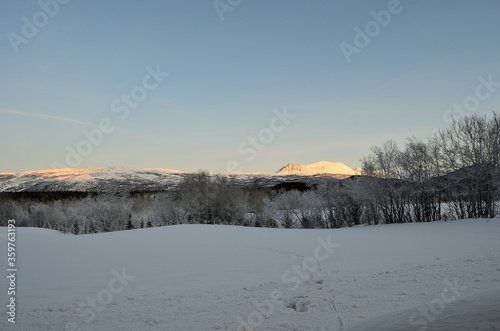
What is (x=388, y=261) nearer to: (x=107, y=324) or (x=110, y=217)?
(x=107, y=324)

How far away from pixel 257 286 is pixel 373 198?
68.4 ft

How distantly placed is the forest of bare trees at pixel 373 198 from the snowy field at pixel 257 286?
10.2 metres

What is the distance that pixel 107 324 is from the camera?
4512 mm

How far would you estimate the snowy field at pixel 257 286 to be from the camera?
14.8ft

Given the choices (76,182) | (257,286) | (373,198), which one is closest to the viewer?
(257,286)

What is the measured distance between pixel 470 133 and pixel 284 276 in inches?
752

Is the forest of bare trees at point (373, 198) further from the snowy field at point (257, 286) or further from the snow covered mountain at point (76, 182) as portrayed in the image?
the snow covered mountain at point (76, 182)

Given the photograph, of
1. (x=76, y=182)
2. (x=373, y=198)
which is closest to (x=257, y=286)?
(x=373, y=198)

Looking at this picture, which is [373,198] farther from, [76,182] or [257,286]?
[76,182]

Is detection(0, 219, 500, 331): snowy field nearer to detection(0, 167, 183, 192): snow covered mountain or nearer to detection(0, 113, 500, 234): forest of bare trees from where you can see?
detection(0, 113, 500, 234): forest of bare trees

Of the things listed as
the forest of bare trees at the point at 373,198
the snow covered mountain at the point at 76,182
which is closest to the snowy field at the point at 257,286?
the forest of bare trees at the point at 373,198

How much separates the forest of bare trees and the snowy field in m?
10.2

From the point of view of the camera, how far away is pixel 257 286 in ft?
21.3

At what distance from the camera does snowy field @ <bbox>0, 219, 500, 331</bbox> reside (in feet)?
14.8
